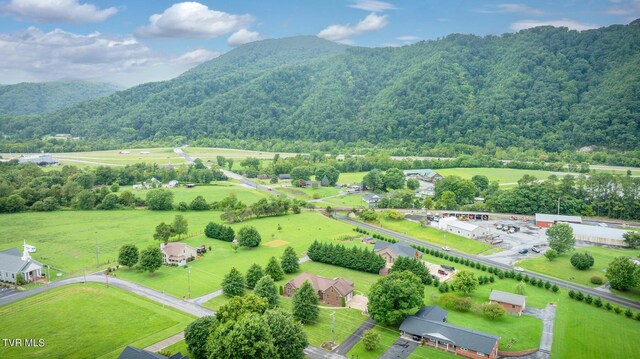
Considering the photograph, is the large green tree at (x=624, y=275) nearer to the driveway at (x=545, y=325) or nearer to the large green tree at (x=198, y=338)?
the driveway at (x=545, y=325)

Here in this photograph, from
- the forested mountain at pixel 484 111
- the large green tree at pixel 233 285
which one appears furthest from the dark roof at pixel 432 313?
the forested mountain at pixel 484 111

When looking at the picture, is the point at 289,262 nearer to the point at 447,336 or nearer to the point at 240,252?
the point at 240,252

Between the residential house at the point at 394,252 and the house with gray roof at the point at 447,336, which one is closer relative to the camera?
the house with gray roof at the point at 447,336

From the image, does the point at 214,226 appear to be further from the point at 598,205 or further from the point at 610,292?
the point at 598,205

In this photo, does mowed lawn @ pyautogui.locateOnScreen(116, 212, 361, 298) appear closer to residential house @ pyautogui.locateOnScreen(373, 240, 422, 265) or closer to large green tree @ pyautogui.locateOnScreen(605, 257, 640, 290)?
residential house @ pyautogui.locateOnScreen(373, 240, 422, 265)

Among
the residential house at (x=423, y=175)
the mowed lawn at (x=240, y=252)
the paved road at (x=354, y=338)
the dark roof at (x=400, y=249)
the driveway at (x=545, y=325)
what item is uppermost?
the residential house at (x=423, y=175)
